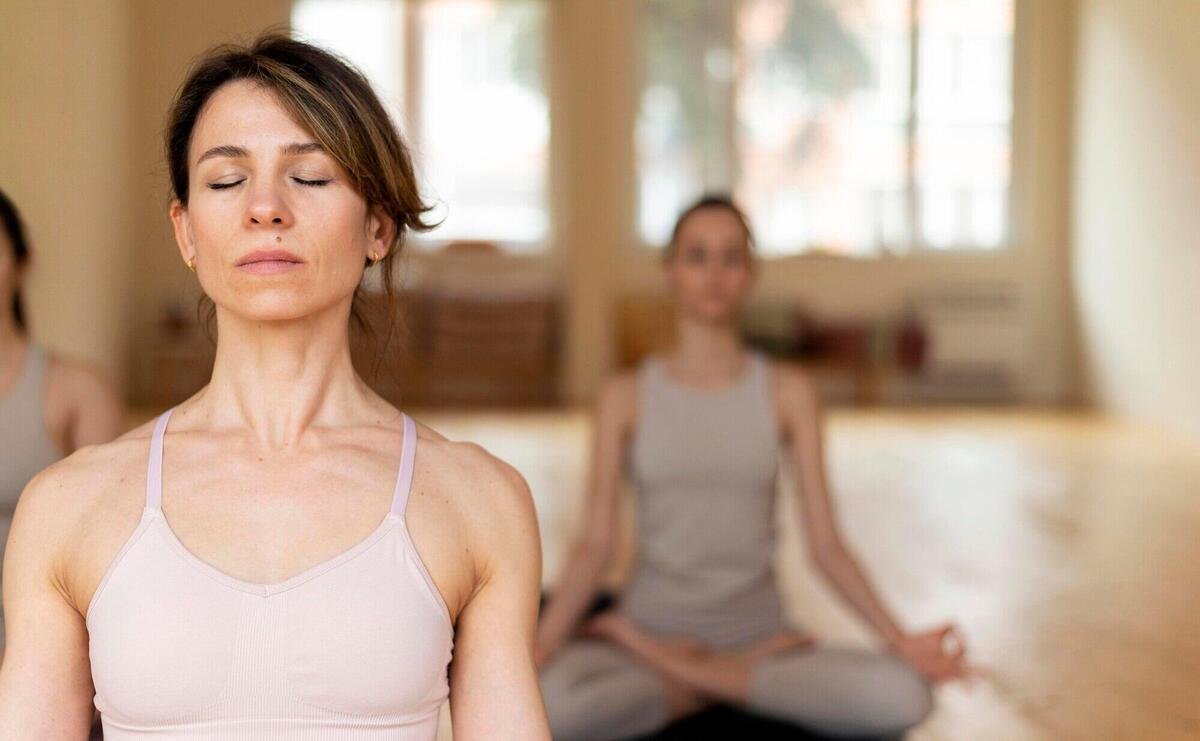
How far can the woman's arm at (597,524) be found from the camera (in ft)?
7.93

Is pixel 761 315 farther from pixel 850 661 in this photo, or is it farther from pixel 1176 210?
pixel 850 661

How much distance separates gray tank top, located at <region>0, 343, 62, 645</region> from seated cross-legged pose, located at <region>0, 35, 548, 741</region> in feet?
1.95

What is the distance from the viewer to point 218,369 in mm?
1148

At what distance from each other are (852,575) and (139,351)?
8397 mm

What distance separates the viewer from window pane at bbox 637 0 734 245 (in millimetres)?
10703

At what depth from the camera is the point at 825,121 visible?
1080 cm

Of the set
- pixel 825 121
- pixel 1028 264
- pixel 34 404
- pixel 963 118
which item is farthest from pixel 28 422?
pixel 1028 264

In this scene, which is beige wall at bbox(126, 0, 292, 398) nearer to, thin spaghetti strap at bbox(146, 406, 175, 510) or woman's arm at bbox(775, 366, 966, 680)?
thin spaghetti strap at bbox(146, 406, 175, 510)

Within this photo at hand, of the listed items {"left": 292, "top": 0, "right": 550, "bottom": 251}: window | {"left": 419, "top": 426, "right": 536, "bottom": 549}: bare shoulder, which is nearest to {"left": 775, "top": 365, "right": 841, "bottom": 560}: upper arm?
{"left": 419, "top": 426, "right": 536, "bottom": 549}: bare shoulder

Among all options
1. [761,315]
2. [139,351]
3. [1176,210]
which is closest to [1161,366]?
[1176,210]

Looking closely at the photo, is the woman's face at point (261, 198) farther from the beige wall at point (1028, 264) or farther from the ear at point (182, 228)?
the beige wall at point (1028, 264)

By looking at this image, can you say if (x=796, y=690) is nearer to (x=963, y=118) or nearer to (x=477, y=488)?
(x=477, y=488)

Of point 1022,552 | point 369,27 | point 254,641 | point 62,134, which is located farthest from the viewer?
point 369,27

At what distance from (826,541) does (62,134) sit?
5.11ft
